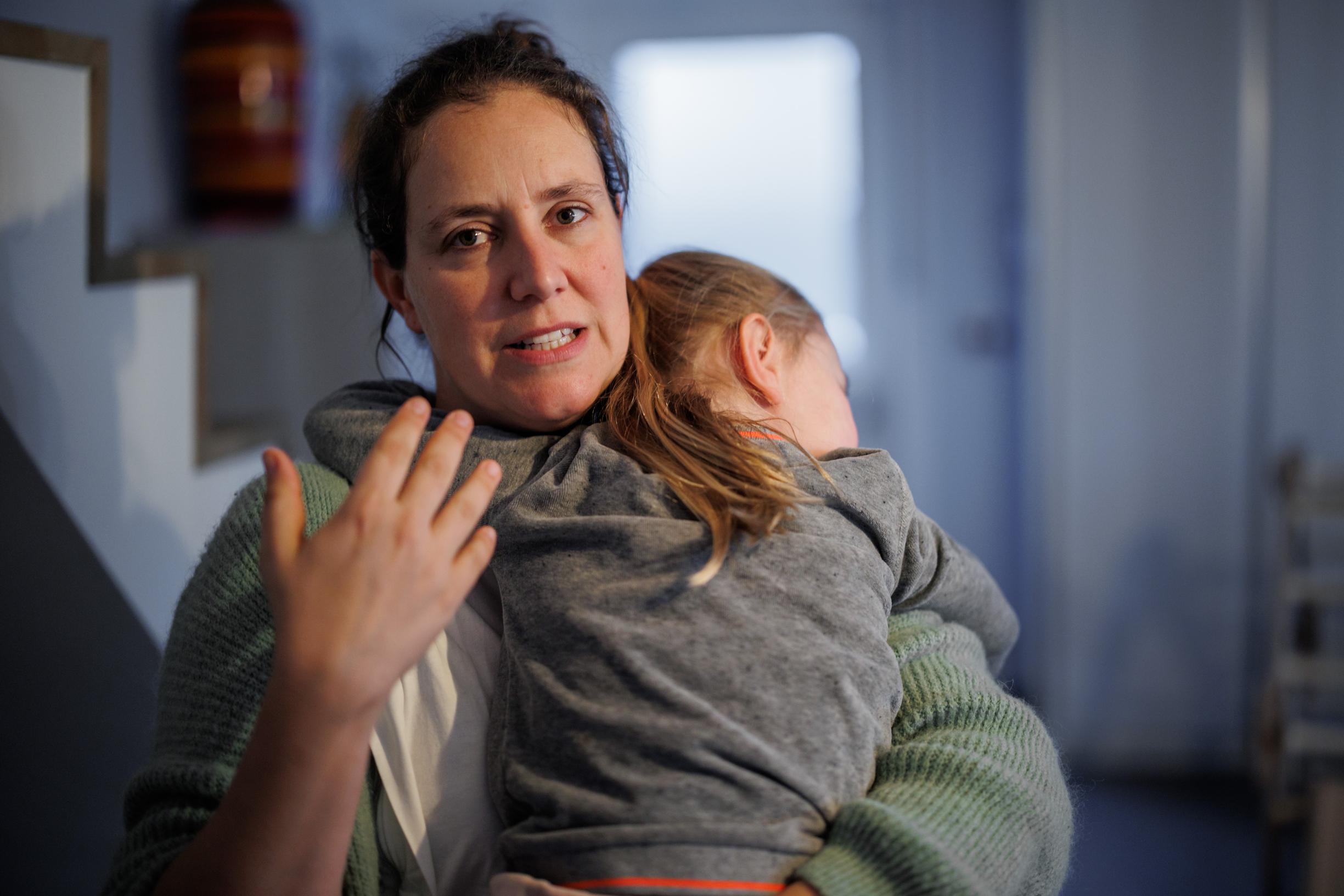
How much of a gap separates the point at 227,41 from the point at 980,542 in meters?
3.03

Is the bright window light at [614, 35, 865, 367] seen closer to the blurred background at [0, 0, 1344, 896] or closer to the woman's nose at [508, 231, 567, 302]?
the blurred background at [0, 0, 1344, 896]

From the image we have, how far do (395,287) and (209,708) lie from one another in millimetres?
479

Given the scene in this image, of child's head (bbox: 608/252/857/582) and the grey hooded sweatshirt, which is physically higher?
child's head (bbox: 608/252/857/582)

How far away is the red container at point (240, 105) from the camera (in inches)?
83.0

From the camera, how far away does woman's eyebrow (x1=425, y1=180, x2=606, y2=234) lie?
3.26 ft

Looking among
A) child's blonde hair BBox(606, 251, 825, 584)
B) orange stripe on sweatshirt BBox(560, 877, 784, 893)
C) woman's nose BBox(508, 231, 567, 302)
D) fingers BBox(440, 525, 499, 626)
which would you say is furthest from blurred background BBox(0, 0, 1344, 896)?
fingers BBox(440, 525, 499, 626)

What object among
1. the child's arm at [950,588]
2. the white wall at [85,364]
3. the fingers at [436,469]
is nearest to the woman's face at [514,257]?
the fingers at [436,469]

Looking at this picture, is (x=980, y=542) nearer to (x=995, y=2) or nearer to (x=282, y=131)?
(x=995, y=2)

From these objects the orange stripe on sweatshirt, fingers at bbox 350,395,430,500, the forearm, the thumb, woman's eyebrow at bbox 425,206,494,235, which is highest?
woman's eyebrow at bbox 425,206,494,235

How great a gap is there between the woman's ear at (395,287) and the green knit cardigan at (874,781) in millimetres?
206

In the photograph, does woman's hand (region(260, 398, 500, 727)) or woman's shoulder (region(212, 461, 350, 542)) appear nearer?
woman's hand (region(260, 398, 500, 727))

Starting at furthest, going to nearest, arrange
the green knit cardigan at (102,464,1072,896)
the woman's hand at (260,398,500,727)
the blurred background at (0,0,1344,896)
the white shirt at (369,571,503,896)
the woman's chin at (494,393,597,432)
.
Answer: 1. the blurred background at (0,0,1344,896)
2. the woman's chin at (494,393,597,432)
3. the white shirt at (369,571,503,896)
4. the green knit cardigan at (102,464,1072,896)
5. the woman's hand at (260,398,500,727)

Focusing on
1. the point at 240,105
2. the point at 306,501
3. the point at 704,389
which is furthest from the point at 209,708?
the point at 240,105

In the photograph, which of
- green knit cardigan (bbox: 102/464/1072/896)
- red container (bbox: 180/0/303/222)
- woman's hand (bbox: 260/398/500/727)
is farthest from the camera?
red container (bbox: 180/0/303/222)
